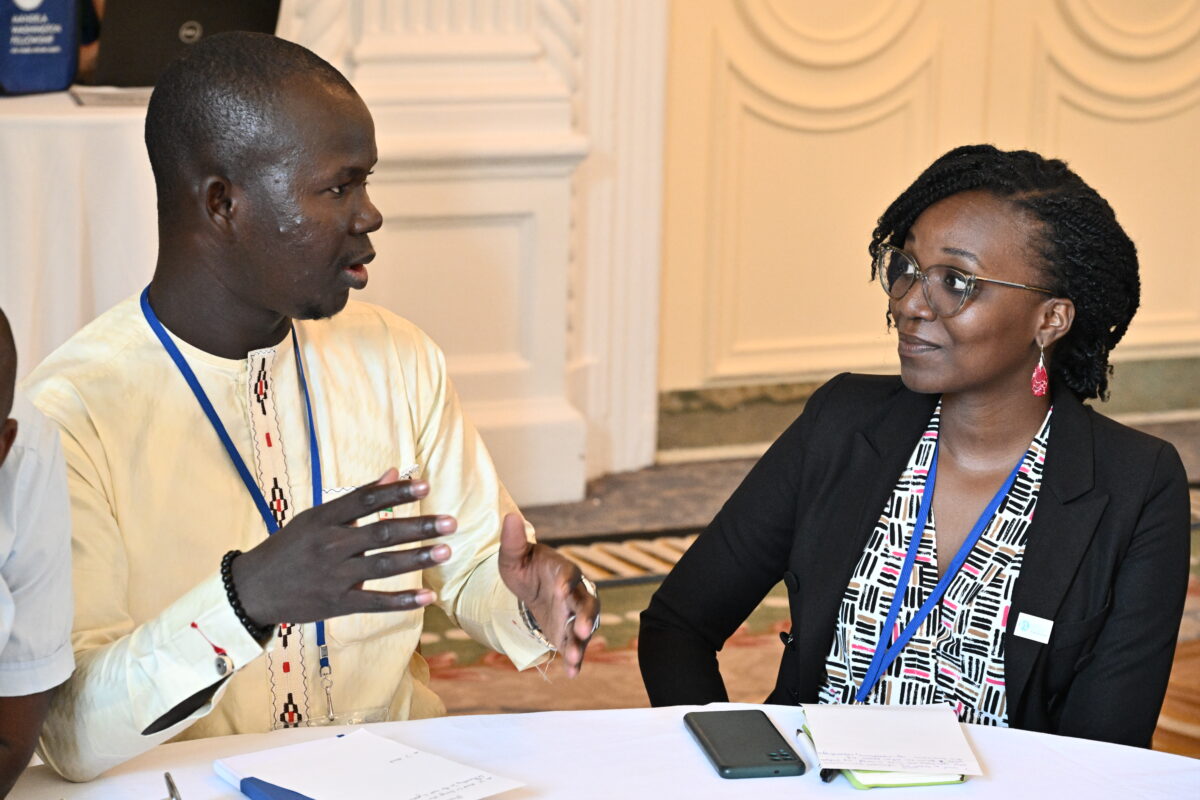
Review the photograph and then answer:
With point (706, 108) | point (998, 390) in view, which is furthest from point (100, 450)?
point (706, 108)

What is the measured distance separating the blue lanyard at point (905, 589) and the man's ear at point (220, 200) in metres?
1.10

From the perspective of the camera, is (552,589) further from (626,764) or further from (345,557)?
(345,557)

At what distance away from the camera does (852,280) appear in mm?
5406

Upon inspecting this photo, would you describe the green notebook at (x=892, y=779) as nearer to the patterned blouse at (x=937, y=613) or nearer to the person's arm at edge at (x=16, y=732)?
the patterned blouse at (x=937, y=613)

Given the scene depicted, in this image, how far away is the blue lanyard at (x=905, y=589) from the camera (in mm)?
2164

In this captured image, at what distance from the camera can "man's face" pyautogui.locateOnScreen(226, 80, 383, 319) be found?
192 centimetres

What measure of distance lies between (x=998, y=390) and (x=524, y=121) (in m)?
2.56

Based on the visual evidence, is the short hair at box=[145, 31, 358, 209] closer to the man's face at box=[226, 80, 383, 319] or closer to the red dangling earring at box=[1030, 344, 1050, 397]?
the man's face at box=[226, 80, 383, 319]

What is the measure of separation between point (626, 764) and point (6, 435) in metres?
0.75

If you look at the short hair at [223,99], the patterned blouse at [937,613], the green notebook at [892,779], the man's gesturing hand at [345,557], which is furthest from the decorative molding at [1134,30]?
the man's gesturing hand at [345,557]

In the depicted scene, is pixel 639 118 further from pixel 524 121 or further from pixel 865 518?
pixel 865 518

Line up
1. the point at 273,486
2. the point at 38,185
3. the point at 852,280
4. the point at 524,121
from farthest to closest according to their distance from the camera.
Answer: the point at 852,280 → the point at 524,121 → the point at 38,185 → the point at 273,486

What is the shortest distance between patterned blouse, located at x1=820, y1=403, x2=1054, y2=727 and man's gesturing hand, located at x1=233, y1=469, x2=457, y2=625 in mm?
911

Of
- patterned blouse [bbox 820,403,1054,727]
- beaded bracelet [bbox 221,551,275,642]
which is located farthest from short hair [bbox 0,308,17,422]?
patterned blouse [bbox 820,403,1054,727]
